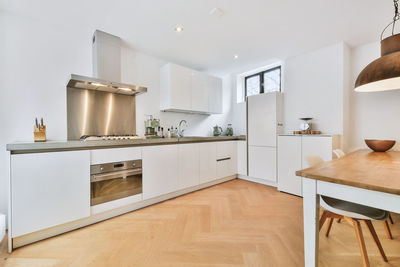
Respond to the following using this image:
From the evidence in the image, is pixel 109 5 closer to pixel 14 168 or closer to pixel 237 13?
pixel 237 13

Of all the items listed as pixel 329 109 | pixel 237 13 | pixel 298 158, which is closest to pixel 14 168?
pixel 237 13

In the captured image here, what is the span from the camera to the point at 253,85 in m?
4.07

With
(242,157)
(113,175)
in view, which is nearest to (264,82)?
(242,157)

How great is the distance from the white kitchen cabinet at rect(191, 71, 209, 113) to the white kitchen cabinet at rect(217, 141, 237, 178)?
85 cm

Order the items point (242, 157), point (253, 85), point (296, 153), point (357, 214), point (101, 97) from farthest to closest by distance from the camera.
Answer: point (253, 85) < point (242, 157) < point (296, 153) < point (101, 97) < point (357, 214)

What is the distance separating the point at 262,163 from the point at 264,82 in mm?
1778

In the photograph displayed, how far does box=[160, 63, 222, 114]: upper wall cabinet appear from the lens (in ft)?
10.3

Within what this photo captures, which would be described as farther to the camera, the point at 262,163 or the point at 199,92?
the point at 199,92

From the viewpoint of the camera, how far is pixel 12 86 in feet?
6.51

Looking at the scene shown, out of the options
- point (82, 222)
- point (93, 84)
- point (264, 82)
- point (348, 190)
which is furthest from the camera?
point (264, 82)

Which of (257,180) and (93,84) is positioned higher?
(93,84)

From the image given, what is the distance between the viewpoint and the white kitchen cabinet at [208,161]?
3.09m

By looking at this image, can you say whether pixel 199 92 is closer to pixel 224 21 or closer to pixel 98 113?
pixel 224 21

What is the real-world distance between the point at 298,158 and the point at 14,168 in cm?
339
